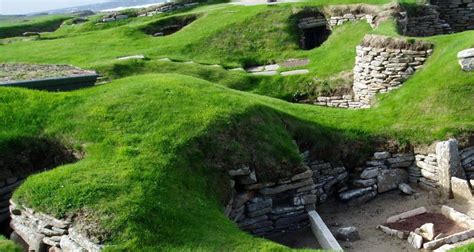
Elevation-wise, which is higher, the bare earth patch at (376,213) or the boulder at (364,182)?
the boulder at (364,182)

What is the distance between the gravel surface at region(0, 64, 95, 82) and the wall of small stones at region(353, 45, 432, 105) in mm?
10493

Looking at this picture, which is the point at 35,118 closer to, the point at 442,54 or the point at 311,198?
the point at 311,198

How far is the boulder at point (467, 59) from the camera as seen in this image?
16.8 m

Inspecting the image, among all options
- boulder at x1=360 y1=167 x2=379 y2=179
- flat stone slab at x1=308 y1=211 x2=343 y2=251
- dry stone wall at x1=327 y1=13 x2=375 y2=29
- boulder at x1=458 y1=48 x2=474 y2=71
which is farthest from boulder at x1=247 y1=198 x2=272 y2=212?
dry stone wall at x1=327 y1=13 x2=375 y2=29

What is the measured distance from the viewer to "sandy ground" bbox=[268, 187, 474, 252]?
503 inches

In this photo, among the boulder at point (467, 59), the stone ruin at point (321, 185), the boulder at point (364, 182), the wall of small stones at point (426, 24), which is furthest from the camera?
the wall of small stones at point (426, 24)

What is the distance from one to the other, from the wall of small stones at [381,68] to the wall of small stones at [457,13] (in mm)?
11160

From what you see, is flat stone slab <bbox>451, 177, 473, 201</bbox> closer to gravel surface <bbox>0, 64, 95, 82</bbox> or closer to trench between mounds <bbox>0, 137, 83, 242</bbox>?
trench between mounds <bbox>0, 137, 83, 242</bbox>

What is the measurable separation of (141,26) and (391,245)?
23.2 meters

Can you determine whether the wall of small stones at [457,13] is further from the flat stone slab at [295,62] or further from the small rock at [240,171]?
the small rock at [240,171]

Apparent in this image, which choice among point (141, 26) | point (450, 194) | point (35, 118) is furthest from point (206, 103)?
point (141, 26)

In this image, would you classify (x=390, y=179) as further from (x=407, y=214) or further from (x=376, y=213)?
(x=407, y=214)

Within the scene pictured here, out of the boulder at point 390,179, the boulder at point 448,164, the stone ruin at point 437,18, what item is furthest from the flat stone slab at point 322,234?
the stone ruin at point 437,18

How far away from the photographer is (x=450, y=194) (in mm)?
14586
